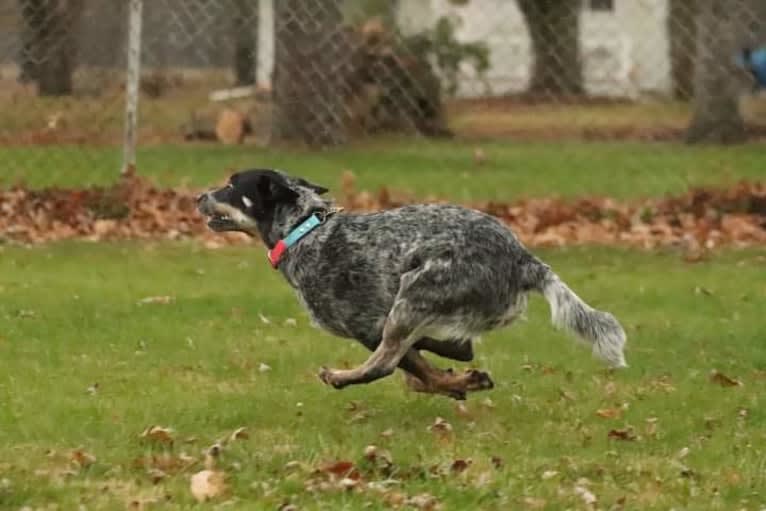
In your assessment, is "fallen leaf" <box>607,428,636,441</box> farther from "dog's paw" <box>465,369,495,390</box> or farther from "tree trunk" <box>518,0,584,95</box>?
"tree trunk" <box>518,0,584,95</box>

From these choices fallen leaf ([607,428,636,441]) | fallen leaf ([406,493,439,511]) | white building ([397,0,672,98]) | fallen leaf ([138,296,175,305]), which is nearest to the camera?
fallen leaf ([406,493,439,511])

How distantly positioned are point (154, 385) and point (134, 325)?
5.22ft

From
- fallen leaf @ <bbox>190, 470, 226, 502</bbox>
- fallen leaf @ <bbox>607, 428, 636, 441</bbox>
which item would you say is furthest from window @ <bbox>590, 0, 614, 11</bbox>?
fallen leaf @ <bbox>190, 470, 226, 502</bbox>

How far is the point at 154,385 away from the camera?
24.6 feet

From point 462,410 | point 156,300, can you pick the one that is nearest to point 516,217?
point 156,300

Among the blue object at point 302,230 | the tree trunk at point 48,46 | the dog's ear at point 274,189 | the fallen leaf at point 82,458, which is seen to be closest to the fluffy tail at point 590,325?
the blue object at point 302,230

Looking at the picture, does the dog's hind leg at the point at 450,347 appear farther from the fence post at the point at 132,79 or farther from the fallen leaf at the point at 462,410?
the fence post at the point at 132,79

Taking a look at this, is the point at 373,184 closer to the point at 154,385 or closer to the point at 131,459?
the point at 154,385

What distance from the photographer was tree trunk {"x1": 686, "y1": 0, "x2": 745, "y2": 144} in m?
16.4

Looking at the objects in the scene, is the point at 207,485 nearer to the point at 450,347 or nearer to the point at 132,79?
the point at 450,347

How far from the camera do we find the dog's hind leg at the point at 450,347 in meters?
7.20

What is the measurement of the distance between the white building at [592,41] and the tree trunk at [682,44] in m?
0.17

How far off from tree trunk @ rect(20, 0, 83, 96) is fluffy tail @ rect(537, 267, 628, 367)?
866 centimetres

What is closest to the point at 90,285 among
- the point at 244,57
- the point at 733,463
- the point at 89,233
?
the point at 89,233
